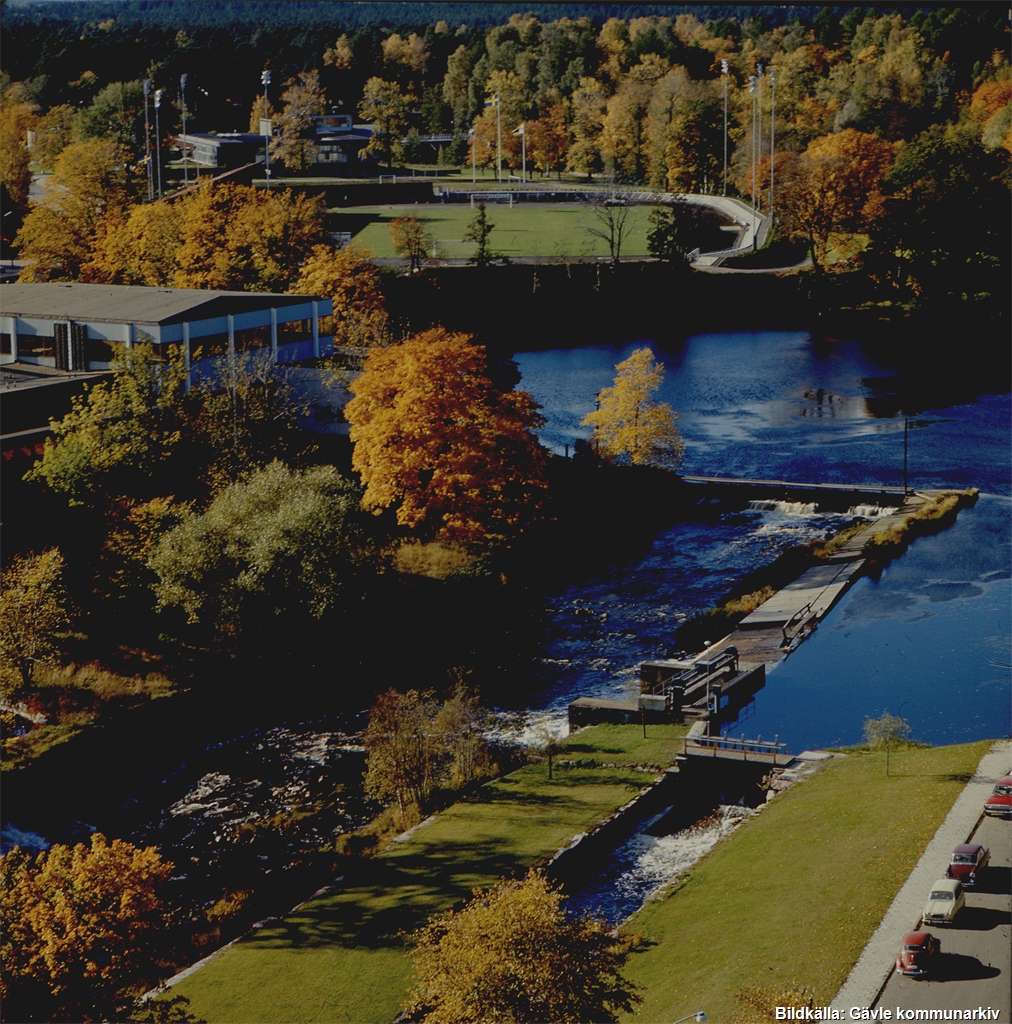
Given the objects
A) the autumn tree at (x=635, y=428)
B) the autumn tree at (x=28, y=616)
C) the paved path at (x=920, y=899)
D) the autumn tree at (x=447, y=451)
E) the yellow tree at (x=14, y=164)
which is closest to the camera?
the paved path at (x=920, y=899)

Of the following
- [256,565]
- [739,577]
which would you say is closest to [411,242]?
[739,577]

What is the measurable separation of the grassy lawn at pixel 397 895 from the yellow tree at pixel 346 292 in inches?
1482

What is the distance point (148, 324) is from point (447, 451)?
14555 millimetres

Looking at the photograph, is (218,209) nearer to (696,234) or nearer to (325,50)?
(696,234)

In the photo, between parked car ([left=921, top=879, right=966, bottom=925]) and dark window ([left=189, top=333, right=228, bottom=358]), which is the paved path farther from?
dark window ([left=189, top=333, right=228, bottom=358])

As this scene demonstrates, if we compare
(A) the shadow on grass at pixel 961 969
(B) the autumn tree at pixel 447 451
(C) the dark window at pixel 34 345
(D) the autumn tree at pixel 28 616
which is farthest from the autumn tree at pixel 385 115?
(A) the shadow on grass at pixel 961 969

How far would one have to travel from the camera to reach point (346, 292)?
7788 cm

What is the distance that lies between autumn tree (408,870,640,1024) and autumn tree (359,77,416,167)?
135m

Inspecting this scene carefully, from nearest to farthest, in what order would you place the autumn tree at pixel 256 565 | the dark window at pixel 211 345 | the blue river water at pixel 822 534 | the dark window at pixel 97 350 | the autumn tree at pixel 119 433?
the blue river water at pixel 822 534 → the autumn tree at pixel 256 565 → the autumn tree at pixel 119 433 → the dark window at pixel 211 345 → the dark window at pixel 97 350

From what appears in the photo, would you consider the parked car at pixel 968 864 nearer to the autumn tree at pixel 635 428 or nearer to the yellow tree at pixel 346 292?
the autumn tree at pixel 635 428

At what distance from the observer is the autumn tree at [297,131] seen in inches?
5359

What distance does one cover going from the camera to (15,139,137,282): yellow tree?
90562 mm

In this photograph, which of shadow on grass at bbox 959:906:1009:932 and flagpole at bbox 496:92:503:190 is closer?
shadow on grass at bbox 959:906:1009:932

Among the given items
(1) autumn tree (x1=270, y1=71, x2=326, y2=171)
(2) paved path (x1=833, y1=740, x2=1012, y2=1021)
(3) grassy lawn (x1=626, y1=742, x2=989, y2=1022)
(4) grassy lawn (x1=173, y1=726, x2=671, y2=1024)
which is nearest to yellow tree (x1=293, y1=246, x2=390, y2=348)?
(4) grassy lawn (x1=173, y1=726, x2=671, y2=1024)
